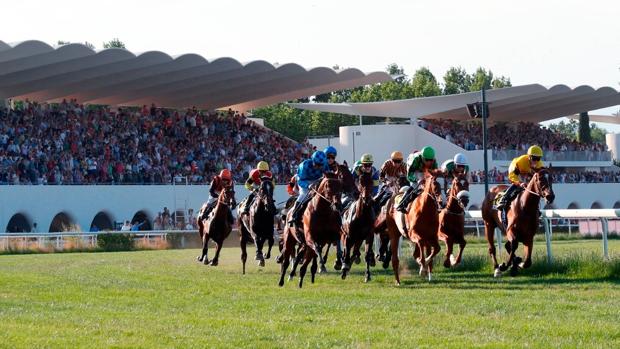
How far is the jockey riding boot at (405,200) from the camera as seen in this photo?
1814cm

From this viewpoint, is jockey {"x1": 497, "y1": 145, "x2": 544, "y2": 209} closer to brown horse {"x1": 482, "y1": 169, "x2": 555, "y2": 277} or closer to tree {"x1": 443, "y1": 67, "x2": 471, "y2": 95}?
brown horse {"x1": 482, "y1": 169, "x2": 555, "y2": 277}

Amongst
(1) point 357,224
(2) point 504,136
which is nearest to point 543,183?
(1) point 357,224

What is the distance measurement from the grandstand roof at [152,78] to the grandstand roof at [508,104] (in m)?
4.19

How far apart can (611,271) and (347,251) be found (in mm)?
3989

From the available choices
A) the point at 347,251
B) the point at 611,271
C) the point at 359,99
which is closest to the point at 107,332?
the point at 347,251

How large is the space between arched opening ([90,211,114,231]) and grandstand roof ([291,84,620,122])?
1874cm

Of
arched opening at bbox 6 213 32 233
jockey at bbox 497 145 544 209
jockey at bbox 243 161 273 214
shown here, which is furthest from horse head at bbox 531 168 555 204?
arched opening at bbox 6 213 32 233

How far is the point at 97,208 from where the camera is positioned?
141 feet

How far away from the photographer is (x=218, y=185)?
2358cm

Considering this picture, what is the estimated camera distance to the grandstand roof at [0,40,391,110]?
42812 millimetres

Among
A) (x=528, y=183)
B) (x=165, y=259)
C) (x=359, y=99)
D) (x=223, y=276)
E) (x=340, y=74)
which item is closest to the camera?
(x=528, y=183)

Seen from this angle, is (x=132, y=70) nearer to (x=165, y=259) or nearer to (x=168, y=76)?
(x=168, y=76)

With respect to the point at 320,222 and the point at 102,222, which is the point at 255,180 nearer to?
the point at 320,222

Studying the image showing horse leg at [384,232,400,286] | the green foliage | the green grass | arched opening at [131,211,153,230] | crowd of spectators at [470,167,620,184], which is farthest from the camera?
crowd of spectators at [470,167,620,184]
